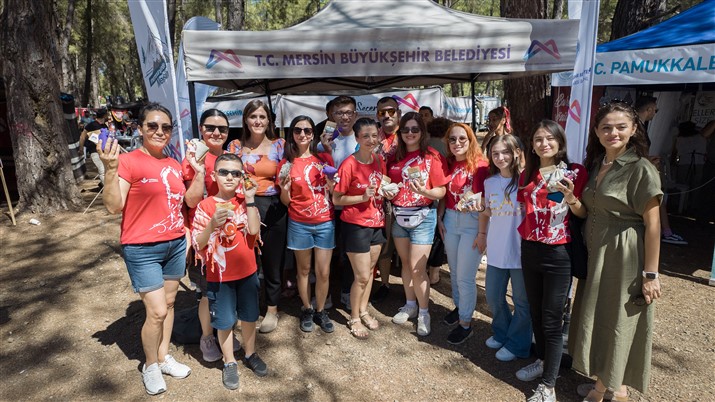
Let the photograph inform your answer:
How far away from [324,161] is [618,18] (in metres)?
8.43

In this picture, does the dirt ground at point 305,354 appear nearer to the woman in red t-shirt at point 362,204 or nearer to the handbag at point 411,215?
the woman in red t-shirt at point 362,204

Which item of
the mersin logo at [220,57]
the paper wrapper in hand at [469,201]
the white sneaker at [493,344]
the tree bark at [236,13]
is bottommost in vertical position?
the white sneaker at [493,344]

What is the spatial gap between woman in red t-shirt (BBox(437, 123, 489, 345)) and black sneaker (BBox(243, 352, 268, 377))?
4.99 feet

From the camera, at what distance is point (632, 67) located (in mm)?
5301

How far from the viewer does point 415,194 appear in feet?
11.4

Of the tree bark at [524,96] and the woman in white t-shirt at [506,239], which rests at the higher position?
the tree bark at [524,96]

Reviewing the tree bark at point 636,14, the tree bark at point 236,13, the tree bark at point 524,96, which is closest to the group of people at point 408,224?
the tree bark at point 524,96

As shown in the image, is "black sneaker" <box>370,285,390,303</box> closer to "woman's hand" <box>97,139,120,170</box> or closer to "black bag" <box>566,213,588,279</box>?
"black bag" <box>566,213,588,279</box>

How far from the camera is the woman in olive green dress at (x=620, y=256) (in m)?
2.40

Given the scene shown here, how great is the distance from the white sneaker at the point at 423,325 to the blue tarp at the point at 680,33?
173 inches

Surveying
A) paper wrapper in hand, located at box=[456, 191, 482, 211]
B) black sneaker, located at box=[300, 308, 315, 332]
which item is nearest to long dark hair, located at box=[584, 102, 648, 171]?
paper wrapper in hand, located at box=[456, 191, 482, 211]

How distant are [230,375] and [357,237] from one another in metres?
1.37

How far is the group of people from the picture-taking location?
8.29 ft

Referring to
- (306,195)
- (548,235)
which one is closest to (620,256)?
(548,235)
